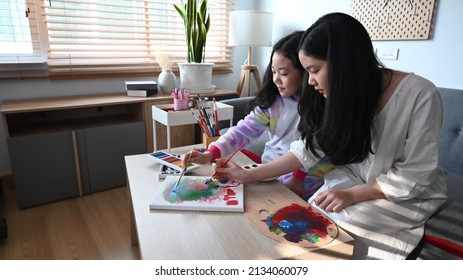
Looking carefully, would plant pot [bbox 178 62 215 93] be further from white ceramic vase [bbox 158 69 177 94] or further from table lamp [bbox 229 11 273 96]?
table lamp [bbox 229 11 273 96]

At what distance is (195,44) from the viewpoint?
7.80ft

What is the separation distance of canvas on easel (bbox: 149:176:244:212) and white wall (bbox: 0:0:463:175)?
1490mm

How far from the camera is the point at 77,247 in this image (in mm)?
1584

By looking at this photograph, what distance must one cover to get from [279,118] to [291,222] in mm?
586

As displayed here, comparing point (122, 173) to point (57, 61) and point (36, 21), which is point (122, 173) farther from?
point (36, 21)

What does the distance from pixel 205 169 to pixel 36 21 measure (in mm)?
1819

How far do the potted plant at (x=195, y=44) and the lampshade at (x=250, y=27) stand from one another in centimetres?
24

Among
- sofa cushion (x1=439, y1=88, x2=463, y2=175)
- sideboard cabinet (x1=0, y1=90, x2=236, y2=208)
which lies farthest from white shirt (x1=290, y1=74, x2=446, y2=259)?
sideboard cabinet (x1=0, y1=90, x2=236, y2=208)

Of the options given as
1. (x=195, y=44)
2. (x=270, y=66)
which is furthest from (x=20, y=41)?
(x=270, y=66)

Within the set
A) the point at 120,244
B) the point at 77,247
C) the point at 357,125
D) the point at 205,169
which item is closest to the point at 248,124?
the point at 205,169

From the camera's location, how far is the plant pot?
236cm

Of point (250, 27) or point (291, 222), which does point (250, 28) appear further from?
point (291, 222)

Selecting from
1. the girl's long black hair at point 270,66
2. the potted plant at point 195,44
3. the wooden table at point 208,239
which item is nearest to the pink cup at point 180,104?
the girl's long black hair at point 270,66

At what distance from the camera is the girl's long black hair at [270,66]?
1.12m
